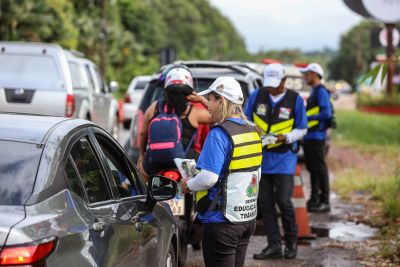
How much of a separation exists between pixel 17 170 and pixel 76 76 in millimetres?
12197

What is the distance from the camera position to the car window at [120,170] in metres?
5.38

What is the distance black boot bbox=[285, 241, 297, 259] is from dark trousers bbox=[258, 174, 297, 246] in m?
0.08

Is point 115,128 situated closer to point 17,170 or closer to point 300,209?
point 300,209

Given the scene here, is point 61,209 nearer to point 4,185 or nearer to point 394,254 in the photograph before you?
point 4,185

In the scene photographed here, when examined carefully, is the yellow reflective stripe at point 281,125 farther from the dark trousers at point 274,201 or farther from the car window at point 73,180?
the car window at point 73,180

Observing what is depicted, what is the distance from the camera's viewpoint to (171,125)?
7.57 meters

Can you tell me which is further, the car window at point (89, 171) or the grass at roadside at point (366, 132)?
the grass at roadside at point (366, 132)

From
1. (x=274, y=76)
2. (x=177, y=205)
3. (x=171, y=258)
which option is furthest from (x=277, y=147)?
(x=171, y=258)

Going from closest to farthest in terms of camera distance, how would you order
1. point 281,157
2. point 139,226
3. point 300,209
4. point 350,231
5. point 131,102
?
point 139,226, point 281,157, point 300,209, point 350,231, point 131,102

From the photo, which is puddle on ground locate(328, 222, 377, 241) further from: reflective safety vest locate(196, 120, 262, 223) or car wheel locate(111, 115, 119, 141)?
car wheel locate(111, 115, 119, 141)

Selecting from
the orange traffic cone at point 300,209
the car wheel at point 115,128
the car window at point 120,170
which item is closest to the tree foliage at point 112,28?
the car wheel at point 115,128

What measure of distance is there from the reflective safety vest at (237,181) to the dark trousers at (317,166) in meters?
6.39

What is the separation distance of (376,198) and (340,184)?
5.32 ft

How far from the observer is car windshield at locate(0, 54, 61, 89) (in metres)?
14.4
